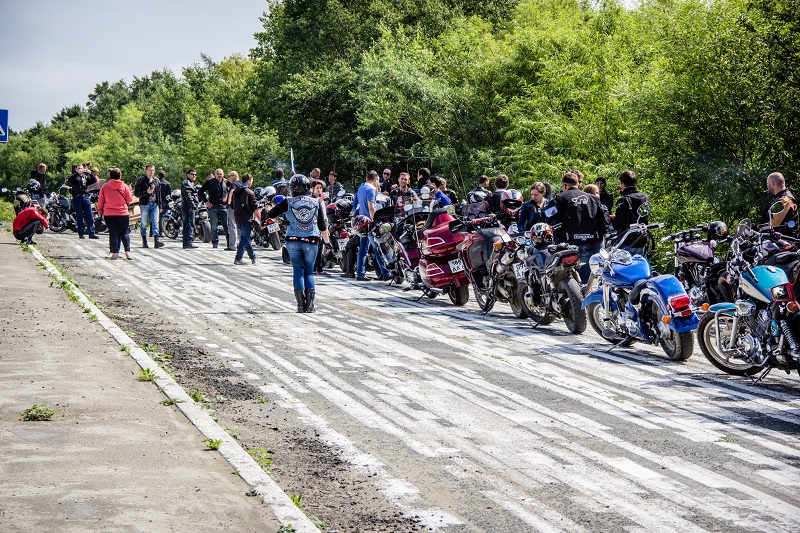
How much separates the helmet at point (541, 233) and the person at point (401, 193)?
4524 mm

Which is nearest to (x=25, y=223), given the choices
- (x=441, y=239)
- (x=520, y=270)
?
(x=441, y=239)

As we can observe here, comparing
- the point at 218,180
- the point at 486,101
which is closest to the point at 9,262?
the point at 218,180

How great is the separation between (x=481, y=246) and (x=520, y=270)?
1369 mm

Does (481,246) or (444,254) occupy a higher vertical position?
(481,246)

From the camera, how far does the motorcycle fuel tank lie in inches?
470

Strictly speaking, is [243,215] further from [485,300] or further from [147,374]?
Answer: [147,374]

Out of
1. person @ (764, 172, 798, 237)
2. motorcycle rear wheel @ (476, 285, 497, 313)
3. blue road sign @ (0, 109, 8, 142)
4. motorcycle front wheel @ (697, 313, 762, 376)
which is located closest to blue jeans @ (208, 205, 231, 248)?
blue road sign @ (0, 109, 8, 142)

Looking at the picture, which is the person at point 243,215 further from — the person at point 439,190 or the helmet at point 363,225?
the person at point 439,190

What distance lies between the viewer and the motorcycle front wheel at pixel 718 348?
10.1 m

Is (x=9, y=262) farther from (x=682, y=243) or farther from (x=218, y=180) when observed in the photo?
(x=682, y=243)

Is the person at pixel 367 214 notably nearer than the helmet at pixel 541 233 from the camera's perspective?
No

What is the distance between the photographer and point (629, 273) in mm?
11695

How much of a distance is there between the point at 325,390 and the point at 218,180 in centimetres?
1934

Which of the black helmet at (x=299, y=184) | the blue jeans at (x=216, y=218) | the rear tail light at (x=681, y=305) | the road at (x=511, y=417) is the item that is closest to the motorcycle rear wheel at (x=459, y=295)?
the road at (x=511, y=417)
